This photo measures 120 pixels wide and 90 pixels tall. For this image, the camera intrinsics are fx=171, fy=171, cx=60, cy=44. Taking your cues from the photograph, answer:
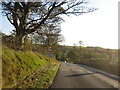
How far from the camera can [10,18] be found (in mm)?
19562

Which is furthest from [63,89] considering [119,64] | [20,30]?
[119,64]

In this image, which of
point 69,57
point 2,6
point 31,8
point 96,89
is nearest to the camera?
point 96,89

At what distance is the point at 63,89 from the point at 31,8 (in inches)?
533

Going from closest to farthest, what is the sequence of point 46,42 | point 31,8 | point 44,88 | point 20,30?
point 44,88
point 20,30
point 31,8
point 46,42

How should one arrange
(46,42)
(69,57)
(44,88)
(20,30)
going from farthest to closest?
(69,57)
(46,42)
(20,30)
(44,88)

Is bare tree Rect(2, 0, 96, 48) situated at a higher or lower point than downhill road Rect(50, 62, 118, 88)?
higher

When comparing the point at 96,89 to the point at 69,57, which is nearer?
the point at 96,89

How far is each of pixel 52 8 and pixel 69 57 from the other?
272ft

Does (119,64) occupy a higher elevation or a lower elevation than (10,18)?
lower

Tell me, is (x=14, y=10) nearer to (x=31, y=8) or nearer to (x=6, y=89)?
(x=31, y=8)

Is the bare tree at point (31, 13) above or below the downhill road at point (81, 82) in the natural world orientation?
above

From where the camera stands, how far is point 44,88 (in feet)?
28.5

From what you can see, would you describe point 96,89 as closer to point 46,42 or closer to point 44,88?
point 44,88

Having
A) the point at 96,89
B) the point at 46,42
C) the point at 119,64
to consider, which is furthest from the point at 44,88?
the point at 46,42
